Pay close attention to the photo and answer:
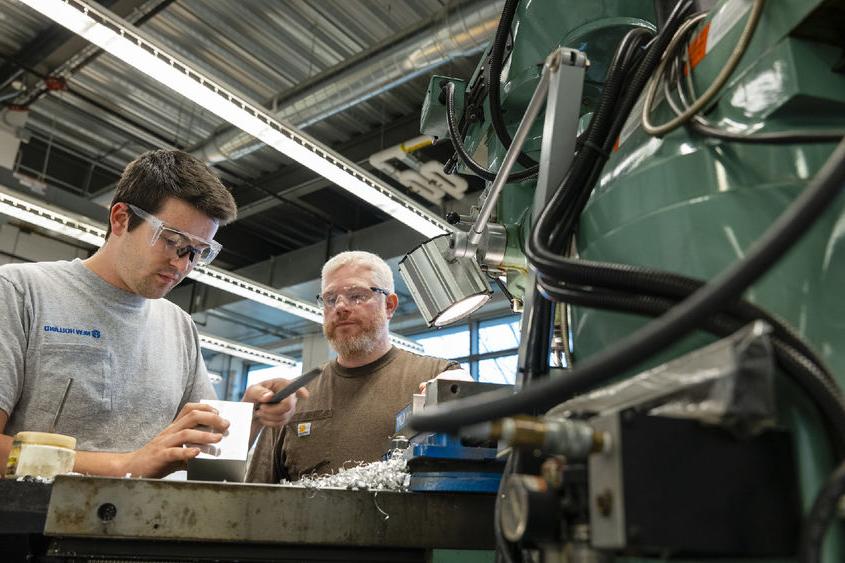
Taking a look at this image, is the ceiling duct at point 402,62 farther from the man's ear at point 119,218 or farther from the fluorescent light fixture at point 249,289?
the man's ear at point 119,218

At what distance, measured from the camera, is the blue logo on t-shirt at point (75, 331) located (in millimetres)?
1379

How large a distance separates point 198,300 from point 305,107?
364 cm

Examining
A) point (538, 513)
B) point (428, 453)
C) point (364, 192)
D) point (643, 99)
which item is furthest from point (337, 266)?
point (538, 513)

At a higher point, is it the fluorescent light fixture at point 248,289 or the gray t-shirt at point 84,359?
the fluorescent light fixture at point 248,289

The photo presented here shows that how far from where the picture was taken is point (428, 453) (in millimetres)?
814

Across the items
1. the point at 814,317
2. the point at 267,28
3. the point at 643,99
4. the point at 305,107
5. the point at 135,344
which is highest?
the point at 267,28

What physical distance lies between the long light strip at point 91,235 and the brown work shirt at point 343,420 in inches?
46.9

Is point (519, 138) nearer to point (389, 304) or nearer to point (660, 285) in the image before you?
point (660, 285)

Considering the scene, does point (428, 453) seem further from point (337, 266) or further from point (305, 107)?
point (305, 107)

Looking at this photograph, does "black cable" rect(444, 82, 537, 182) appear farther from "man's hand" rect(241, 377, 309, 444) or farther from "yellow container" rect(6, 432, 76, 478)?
"yellow container" rect(6, 432, 76, 478)

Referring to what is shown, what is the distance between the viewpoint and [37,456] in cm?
85

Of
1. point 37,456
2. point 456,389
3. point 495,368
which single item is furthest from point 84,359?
point 495,368

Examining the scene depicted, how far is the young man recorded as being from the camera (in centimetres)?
134

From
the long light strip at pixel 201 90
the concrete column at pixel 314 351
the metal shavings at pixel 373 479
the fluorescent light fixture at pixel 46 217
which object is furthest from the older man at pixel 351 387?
the concrete column at pixel 314 351
